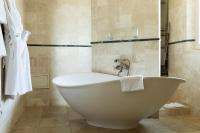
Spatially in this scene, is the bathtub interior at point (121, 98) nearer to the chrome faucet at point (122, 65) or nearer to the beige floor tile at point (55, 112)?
the beige floor tile at point (55, 112)

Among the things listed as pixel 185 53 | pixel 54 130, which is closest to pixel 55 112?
pixel 54 130

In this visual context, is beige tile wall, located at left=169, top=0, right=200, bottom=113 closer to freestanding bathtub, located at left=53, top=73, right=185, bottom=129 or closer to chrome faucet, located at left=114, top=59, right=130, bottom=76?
chrome faucet, located at left=114, top=59, right=130, bottom=76

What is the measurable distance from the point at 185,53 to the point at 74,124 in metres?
2.15

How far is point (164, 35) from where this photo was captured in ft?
15.3

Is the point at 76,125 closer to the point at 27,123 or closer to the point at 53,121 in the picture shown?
the point at 53,121

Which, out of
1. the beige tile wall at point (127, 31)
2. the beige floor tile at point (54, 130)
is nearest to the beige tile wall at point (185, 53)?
the beige tile wall at point (127, 31)

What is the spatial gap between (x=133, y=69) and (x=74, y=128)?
129cm

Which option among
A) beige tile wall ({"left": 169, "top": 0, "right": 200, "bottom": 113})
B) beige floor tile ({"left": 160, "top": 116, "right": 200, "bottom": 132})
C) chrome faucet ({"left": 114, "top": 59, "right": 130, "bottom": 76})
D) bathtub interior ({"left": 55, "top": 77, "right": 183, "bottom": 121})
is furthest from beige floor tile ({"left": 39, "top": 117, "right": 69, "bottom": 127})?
beige tile wall ({"left": 169, "top": 0, "right": 200, "bottom": 113})

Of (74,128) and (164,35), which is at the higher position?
(164,35)

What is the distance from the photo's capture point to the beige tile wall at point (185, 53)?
3841 mm

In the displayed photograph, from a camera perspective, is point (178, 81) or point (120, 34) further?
point (120, 34)

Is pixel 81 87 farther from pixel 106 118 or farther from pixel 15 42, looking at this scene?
pixel 15 42

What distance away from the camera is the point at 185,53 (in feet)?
13.4

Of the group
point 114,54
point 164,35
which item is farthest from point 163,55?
point 114,54
